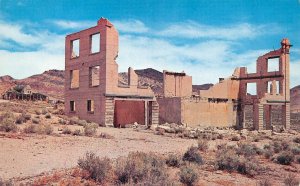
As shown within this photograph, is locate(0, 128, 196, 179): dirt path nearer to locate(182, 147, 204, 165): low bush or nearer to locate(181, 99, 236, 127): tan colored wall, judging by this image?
locate(182, 147, 204, 165): low bush

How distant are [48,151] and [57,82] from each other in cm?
8801

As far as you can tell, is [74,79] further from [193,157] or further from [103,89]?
[193,157]

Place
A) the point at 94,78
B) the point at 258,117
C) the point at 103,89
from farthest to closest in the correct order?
the point at 94,78 < the point at 258,117 < the point at 103,89

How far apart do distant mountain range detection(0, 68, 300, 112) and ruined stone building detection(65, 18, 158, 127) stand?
160 feet

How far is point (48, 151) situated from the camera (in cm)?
1337

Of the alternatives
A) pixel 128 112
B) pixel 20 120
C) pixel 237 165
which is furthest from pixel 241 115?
pixel 237 165

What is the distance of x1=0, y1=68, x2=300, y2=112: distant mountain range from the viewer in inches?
3310

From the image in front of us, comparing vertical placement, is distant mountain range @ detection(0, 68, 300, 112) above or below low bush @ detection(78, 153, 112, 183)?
above

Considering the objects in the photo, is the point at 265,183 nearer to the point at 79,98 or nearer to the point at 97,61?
the point at 97,61

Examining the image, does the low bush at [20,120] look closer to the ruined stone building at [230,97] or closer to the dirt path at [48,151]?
the dirt path at [48,151]

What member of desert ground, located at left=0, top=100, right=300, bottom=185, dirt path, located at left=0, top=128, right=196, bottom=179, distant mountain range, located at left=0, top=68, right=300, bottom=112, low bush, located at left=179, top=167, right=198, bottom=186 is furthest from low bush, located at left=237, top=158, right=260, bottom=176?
distant mountain range, located at left=0, top=68, right=300, bottom=112

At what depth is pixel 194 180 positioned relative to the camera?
1054 cm

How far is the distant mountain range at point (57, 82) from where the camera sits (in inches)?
3310

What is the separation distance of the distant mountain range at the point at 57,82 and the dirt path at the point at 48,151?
6315 cm
